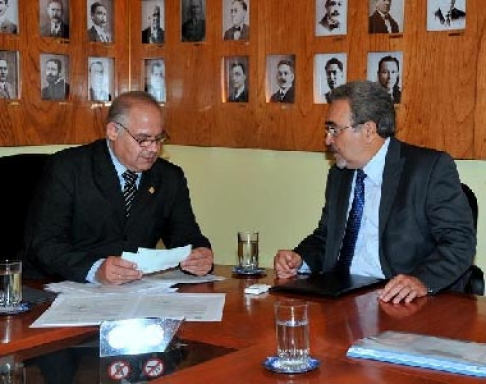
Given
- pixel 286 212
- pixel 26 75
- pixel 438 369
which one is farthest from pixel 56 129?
pixel 438 369

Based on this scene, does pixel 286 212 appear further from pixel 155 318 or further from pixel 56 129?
pixel 155 318

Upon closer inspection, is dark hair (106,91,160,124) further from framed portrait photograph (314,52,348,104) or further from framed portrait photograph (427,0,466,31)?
Answer: framed portrait photograph (427,0,466,31)

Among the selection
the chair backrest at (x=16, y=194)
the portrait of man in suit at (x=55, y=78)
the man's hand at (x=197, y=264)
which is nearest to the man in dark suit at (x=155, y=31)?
the portrait of man in suit at (x=55, y=78)

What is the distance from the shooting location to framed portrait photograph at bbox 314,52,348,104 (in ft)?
12.0

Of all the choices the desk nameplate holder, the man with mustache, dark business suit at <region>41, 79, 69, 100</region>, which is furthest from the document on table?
dark business suit at <region>41, 79, 69, 100</region>

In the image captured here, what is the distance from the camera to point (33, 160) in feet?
11.0

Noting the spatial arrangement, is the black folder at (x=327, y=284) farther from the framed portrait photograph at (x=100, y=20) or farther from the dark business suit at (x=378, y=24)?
the framed portrait photograph at (x=100, y=20)

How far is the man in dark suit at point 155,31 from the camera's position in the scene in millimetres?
4266

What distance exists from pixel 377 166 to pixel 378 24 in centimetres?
81

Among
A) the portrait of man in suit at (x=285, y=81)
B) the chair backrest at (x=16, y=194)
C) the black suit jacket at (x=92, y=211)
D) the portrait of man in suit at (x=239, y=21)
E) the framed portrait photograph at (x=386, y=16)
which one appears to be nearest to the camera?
the black suit jacket at (x=92, y=211)

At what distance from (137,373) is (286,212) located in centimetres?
224

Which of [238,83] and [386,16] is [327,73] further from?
[238,83]

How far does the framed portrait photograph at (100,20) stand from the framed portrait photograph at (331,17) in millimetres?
1148

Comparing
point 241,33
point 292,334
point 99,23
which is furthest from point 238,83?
point 292,334
